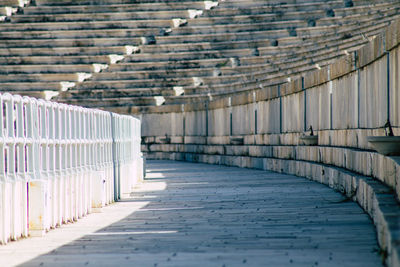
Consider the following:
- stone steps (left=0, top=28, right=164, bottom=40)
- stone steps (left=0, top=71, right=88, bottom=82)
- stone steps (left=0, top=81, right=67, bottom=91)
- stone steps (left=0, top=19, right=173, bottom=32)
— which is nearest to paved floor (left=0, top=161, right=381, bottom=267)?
stone steps (left=0, top=81, right=67, bottom=91)

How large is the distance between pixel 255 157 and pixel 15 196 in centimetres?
1584

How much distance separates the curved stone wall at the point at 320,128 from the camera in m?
10.1

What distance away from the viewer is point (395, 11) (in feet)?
100

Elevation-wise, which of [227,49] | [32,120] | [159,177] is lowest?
[159,177]

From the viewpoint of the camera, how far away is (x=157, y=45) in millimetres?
37219

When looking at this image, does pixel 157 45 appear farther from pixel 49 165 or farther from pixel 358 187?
pixel 49 165

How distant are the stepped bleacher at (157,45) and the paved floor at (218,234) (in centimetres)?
1926

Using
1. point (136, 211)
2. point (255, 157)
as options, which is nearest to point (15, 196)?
point (136, 211)

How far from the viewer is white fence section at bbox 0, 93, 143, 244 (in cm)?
851

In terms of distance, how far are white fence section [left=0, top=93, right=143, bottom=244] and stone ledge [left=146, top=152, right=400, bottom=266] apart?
349 centimetres

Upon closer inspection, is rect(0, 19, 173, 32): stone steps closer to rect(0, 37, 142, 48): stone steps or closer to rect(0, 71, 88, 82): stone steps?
rect(0, 37, 142, 48): stone steps

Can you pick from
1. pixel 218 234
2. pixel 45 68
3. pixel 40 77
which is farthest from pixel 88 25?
pixel 218 234

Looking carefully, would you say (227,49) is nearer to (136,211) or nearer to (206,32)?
(206,32)

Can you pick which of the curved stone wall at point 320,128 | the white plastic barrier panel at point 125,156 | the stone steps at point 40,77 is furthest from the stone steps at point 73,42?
the white plastic barrier panel at point 125,156
